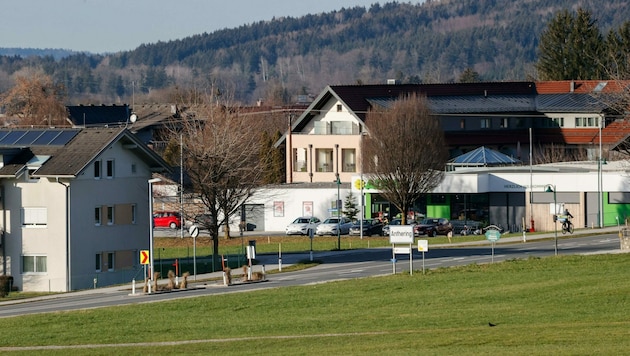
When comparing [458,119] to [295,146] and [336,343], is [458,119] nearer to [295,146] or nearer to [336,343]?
[295,146]

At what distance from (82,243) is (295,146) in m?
48.9

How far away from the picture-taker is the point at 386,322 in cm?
3516

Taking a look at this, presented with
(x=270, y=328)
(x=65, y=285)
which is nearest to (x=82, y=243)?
(x=65, y=285)

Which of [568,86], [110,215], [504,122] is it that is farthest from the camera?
[568,86]

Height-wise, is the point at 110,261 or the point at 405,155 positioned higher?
the point at 405,155

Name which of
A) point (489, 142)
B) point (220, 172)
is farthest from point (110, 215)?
point (489, 142)

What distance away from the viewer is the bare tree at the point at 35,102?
445 ft

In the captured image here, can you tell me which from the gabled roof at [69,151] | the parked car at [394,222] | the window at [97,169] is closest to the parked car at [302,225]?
the parked car at [394,222]

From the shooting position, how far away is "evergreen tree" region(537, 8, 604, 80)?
521 ft

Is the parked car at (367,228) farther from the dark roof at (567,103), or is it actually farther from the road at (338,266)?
the dark roof at (567,103)

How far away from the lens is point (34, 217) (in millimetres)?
65188

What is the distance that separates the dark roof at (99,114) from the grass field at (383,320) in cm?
10486

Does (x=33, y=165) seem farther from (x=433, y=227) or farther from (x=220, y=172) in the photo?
(x=433, y=227)

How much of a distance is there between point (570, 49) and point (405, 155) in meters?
77.0
